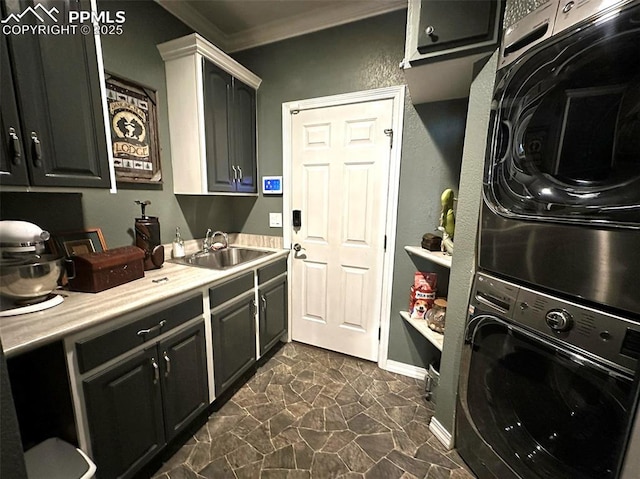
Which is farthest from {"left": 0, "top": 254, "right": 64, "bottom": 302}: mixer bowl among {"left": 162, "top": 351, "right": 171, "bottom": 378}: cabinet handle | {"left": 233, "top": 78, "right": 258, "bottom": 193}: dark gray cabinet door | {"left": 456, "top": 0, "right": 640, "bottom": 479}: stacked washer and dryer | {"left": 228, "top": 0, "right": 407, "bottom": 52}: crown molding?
{"left": 228, "top": 0, "right": 407, "bottom": 52}: crown molding

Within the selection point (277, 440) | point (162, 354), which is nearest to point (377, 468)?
point (277, 440)

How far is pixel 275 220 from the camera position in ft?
7.83

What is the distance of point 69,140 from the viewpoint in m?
1.11

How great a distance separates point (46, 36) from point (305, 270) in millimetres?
1943

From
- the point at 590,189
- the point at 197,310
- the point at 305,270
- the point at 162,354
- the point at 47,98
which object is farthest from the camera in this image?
the point at 305,270

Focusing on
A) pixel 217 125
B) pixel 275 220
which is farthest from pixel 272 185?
pixel 217 125

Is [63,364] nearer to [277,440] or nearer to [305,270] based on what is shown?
[277,440]

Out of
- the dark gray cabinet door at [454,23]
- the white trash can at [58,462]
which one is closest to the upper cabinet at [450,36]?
the dark gray cabinet door at [454,23]

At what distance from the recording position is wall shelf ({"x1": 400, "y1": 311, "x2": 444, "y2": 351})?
1.58 metres

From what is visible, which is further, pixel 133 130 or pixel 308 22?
pixel 308 22

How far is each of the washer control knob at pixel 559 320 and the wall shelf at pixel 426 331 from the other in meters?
0.74

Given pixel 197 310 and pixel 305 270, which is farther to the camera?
pixel 305 270

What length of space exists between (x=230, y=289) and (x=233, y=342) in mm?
368

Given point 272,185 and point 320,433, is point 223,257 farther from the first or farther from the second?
point 320,433
